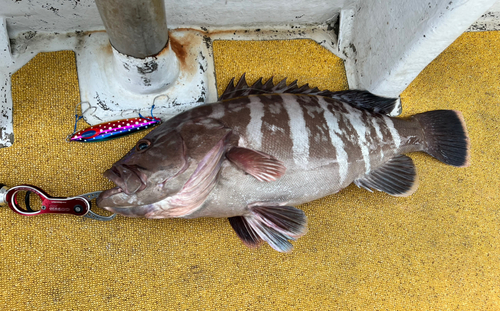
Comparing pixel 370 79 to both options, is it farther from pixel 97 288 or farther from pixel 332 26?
pixel 97 288

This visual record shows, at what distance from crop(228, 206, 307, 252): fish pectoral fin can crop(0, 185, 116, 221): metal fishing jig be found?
26.0 inches

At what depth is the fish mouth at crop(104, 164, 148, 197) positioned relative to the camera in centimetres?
120

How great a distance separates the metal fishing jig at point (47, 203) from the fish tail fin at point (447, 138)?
5.37 ft

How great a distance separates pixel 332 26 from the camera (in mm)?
1878

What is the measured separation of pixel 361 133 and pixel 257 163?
58 cm

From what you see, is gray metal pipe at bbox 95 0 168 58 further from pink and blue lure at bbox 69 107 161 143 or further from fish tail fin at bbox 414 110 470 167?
fish tail fin at bbox 414 110 470 167

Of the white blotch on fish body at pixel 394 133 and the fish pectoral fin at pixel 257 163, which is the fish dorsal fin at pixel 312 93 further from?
the fish pectoral fin at pixel 257 163

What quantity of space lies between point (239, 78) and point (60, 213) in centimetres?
105

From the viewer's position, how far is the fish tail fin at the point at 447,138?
5.62 ft

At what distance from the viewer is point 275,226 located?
1381 millimetres

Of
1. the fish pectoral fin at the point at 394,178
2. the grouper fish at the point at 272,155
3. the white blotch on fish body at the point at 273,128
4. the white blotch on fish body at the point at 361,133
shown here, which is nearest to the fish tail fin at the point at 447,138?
the grouper fish at the point at 272,155

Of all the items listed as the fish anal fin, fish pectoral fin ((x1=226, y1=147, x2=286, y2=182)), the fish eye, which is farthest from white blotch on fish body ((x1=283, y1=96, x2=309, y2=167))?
the fish eye

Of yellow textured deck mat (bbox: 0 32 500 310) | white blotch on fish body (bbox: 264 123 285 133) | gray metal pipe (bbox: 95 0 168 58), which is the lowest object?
yellow textured deck mat (bbox: 0 32 500 310)

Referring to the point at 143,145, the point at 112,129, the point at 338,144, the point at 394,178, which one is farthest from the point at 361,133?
the point at 112,129
